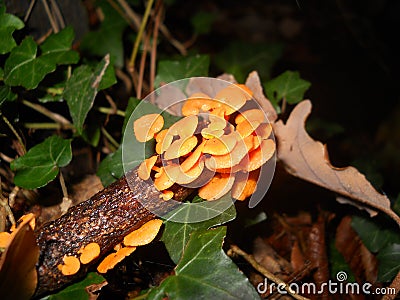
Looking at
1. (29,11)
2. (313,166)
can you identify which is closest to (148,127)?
(313,166)

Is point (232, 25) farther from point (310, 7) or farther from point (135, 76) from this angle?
point (135, 76)

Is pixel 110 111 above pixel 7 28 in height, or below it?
below

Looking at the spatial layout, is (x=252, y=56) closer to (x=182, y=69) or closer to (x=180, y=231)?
(x=182, y=69)

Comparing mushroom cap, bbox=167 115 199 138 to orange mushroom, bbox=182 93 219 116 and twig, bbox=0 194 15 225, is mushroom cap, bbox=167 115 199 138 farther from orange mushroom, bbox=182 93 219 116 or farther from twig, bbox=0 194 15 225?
twig, bbox=0 194 15 225

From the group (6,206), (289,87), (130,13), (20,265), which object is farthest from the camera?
(130,13)

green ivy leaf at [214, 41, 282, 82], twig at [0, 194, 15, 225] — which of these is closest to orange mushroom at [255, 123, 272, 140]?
twig at [0, 194, 15, 225]

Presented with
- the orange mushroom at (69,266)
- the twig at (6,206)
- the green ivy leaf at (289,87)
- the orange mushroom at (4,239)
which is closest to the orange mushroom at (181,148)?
the orange mushroom at (69,266)
